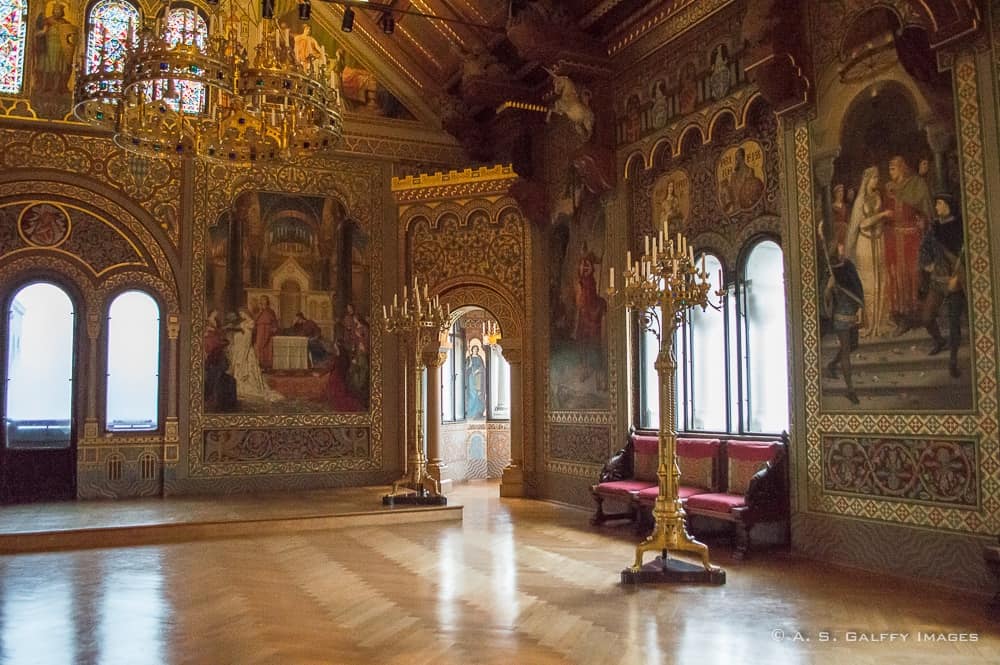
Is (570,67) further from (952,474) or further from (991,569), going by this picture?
(991,569)

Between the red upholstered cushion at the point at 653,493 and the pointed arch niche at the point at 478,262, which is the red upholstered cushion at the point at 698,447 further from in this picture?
the pointed arch niche at the point at 478,262

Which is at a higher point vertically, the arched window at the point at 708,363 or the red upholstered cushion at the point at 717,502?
the arched window at the point at 708,363

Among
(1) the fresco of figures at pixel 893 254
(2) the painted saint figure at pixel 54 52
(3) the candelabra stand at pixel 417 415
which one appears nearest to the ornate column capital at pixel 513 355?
(3) the candelabra stand at pixel 417 415

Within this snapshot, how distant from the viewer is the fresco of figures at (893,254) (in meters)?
7.41

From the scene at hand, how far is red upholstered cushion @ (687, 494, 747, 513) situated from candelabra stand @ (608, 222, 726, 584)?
1.33 m

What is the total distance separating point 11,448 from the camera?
42.6 feet

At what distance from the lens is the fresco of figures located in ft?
24.3

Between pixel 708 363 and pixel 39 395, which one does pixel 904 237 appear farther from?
pixel 39 395

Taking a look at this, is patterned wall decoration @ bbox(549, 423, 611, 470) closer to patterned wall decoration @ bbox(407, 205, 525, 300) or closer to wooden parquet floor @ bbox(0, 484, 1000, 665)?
patterned wall decoration @ bbox(407, 205, 525, 300)

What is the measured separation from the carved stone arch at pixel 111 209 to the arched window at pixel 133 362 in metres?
0.63

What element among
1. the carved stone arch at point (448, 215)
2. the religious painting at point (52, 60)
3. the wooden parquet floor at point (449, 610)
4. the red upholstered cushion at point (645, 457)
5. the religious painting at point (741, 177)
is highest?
the religious painting at point (52, 60)

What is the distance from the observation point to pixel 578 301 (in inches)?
519

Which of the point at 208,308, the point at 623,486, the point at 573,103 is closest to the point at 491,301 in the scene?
the point at 573,103

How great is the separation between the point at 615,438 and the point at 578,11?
19.8 ft
